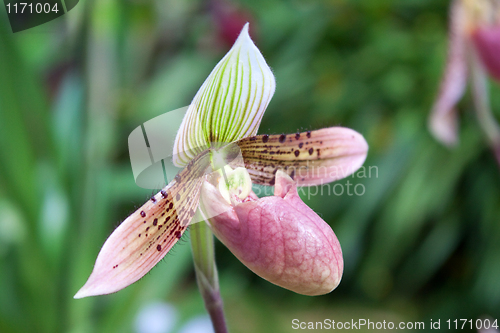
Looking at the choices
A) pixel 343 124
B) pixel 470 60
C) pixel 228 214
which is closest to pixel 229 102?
pixel 228 214

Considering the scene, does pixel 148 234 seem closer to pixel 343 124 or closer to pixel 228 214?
pixel 228 214

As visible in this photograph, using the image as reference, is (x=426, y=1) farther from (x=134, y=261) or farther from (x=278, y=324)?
(x=134, y=261)

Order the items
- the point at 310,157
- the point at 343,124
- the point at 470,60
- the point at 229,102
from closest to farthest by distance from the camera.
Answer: the point at 229,102 → the point at 310,157 → the point at 470,60 → the point at 343,124

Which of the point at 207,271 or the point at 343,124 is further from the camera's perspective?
the point at 343,124

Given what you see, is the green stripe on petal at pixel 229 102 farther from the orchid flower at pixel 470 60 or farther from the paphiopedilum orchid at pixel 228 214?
the orchid flower at pixel 470 60

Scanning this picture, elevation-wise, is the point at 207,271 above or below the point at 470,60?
below

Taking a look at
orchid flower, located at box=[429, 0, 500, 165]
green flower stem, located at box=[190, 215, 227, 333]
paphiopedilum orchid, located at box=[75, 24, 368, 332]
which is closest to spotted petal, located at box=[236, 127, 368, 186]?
paphiopedilum orchid, located at box=[75, 24, 368, 332]

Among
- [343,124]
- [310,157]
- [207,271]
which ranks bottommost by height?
[343,124]
